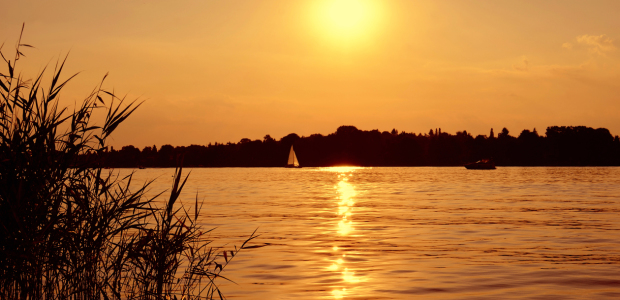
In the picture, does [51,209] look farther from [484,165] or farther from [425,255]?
[484,165]

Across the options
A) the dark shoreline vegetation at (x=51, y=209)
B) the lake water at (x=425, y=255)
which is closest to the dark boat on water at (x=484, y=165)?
the lake water at (x=425, y=255)

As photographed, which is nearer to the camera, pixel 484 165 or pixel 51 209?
pixel 51 209

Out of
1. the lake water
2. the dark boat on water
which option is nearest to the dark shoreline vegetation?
the lake water

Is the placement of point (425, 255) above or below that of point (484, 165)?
below

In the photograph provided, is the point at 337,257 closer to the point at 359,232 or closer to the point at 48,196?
the point at 359,232

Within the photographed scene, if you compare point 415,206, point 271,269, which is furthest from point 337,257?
point 415,206

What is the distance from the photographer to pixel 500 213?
3344 centimetres

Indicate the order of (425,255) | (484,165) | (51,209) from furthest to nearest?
(484,165) → (425,255) → (51,209)

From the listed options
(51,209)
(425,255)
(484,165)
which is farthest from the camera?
(484,165)

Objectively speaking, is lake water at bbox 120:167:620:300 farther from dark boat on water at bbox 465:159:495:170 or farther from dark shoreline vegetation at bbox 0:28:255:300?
dark boat on water at bbox 465:159:495:170

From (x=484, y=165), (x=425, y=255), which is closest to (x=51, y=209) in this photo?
(x=425, y=255)

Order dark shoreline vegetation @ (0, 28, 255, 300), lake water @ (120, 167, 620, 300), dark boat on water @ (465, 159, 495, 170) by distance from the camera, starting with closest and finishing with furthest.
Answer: dark shoreline vegetation @ (0, 28, 255, 300) → lake water @ (120, 167, 620, 300) → dark boat on water @ (465, 159, 495, 170)

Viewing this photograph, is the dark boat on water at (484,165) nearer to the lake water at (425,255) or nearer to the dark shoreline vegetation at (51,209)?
the lake water at (425,255)

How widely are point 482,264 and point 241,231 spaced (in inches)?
453
